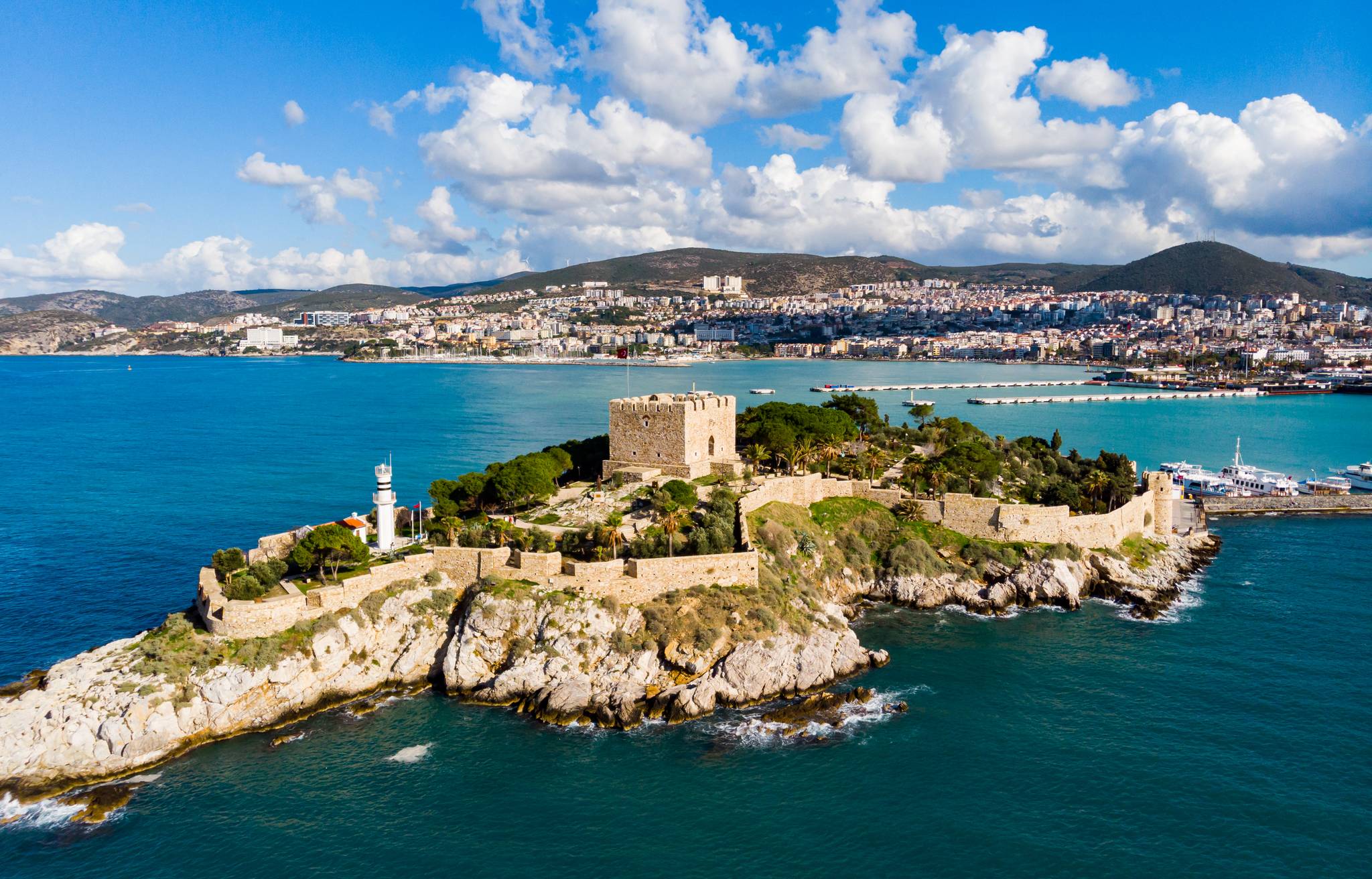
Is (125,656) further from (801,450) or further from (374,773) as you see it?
(801,450)

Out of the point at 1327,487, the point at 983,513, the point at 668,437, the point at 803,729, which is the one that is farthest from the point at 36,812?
the point at 1327,487

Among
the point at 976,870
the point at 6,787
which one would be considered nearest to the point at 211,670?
the point at 6,787

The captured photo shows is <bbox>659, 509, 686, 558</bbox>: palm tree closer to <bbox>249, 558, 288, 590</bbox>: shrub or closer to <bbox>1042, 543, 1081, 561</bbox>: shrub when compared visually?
<bbox>249, 558, 288, 590</bbox>: shrub

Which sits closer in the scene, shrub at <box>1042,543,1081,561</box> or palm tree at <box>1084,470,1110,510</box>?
shrub at <box>1042,543,1081,561</box>

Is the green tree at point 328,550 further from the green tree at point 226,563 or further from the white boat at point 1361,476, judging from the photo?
the white boat at point 1361,476

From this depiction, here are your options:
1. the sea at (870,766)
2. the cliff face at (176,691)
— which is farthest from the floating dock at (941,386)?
the cliff face at (176,691)

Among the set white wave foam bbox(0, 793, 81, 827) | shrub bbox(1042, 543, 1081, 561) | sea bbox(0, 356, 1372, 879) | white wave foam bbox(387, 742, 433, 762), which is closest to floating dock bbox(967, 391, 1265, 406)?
sea bbox(0, 356, 1372, 879)

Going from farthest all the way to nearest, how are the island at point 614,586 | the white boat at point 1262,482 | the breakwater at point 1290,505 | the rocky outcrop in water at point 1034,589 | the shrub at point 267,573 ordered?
the white boat at point 1262,482 < the breakwater at point 1290,505 < the rocky outcrop in water at point 1034,589 < the shrub at point 267,573 < the island at point 614,586
